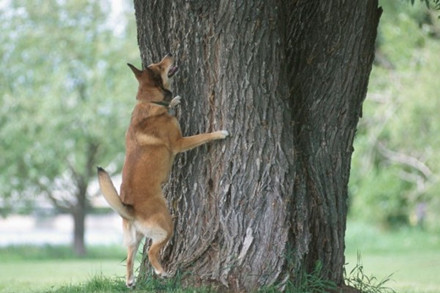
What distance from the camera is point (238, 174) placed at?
22.4 ft

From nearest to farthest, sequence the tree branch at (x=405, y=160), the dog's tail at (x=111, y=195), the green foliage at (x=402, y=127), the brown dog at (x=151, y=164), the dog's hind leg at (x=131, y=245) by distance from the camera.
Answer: the dog's tail at (x=111, y=195)
the brown dog at (x=151, y=164)
the dog's hind leg at (x=131, y=245)
the green foliage at (x=402, y=127)
the tree branch at (x=405, y=160)

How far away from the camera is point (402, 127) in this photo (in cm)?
2189

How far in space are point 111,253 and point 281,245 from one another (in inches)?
738

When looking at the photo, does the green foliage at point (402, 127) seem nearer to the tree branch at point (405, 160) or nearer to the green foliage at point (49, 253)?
the tree branch at point (405, 160)

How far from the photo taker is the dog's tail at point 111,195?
6543mm

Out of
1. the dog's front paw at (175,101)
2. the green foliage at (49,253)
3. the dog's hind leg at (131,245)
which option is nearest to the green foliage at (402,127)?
the green foliage at (49,253)

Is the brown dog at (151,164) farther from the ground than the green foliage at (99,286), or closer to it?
farther from the ground

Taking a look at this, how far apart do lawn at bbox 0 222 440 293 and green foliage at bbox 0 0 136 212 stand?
2.05 m

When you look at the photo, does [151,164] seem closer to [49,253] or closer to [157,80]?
[157,80]

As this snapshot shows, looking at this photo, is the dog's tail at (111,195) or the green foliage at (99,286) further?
the green foliage at (99,286)

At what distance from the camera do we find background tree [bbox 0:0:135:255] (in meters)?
22.4

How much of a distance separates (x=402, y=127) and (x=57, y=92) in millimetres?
9052

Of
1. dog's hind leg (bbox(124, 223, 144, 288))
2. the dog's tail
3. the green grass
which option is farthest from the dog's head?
the green grass

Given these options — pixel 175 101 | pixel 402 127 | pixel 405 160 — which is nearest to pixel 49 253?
pixel 402 127
